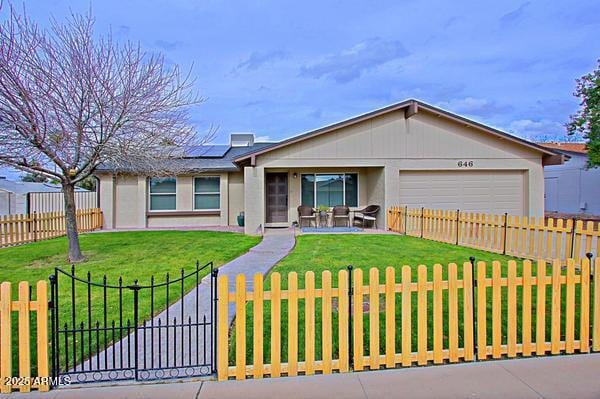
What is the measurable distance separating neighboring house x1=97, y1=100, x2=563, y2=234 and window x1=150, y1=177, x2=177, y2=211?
202 cm

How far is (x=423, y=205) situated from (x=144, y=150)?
1055cm

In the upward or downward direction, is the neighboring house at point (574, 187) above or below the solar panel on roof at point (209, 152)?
below

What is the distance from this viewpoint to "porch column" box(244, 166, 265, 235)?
1435cm

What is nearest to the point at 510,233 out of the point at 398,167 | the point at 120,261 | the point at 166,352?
the point at 398,167

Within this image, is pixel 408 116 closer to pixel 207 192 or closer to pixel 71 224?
pixel 207 192

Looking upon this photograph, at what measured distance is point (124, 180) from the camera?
17.6m

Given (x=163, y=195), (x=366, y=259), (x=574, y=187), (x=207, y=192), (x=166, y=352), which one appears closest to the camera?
(x=166, y=352)

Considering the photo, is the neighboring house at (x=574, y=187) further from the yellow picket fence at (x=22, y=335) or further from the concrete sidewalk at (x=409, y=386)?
the yellow picket fence at (x=22, y=335)

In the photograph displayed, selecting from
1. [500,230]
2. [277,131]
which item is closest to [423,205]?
[500,230]

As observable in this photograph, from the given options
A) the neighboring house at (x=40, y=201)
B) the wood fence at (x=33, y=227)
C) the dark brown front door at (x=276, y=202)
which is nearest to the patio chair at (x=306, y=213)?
the dark brown front door at (x=276, y=202)

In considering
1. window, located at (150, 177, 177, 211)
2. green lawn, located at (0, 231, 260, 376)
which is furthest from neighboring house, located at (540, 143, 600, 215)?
window, located at (150, 177, 177, 211)

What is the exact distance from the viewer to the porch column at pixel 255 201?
14.4 metres

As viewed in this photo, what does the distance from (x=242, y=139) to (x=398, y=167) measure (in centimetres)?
1201

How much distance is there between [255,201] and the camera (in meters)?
14.4
